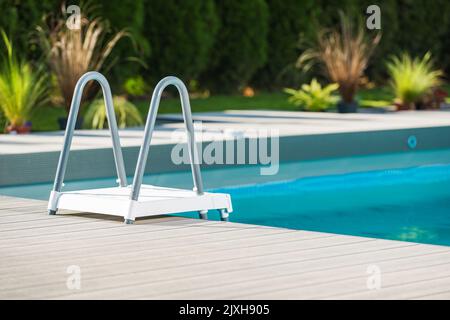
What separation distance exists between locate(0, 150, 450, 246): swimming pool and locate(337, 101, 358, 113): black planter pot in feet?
8.34

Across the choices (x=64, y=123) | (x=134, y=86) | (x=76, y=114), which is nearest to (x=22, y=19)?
(x=64, y=123)

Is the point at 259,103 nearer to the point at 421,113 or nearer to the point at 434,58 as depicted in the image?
the point at 421,113

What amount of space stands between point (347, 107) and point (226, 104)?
187 centimetres

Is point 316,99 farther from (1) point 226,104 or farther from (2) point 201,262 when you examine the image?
(2) point 201,262

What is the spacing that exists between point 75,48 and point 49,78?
1.20 m

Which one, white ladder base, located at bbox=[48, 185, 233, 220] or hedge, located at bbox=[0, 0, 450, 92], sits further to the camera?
hedge, located at bbox=[0, 0, 450, 92]

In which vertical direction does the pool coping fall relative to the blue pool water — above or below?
above

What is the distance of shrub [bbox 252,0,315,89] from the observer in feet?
54.0

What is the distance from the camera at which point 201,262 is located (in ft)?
16.0

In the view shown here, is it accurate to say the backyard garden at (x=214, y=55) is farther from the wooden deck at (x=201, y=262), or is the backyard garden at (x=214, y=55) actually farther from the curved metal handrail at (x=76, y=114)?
the wooden deck at (x=201, y=262)

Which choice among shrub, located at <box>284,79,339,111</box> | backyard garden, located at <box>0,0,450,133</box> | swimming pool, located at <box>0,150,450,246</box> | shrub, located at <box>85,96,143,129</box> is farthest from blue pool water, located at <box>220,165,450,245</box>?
shrub, located at <box>284,79,339,111</box>

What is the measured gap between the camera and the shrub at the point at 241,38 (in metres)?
15.9

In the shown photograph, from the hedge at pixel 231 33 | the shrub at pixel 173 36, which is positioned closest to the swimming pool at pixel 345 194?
the hedge at pixel 231 33

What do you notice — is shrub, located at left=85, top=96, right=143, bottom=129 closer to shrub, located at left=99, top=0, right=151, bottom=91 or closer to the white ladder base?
shrub, located at left=99, top=0, right=151, bottom=91
